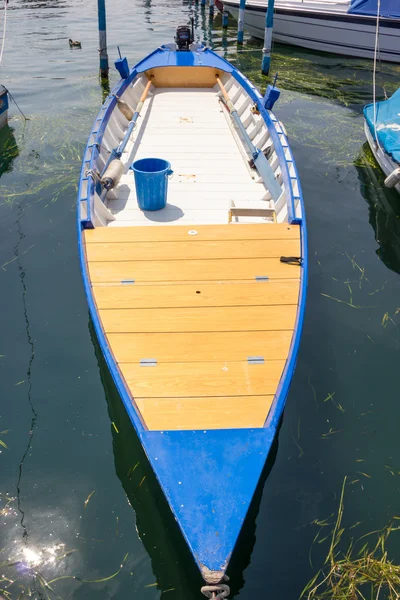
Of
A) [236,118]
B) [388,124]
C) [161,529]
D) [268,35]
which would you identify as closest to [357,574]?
[161,529]

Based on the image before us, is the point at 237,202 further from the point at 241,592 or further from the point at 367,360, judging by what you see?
the point at 241,592

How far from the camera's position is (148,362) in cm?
401

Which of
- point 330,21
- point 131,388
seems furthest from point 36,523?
point 330,21

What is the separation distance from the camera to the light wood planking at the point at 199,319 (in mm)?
4340

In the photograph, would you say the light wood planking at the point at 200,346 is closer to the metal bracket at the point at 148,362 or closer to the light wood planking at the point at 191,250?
the metal bracket at the point at 148,362

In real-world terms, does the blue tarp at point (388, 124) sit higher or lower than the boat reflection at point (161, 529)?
higher

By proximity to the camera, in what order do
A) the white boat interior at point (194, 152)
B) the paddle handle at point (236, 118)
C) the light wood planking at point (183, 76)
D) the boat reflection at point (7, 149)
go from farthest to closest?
the light wood planking at point (183, 76)
the boat reflection at point (7, 149)
the paddle handle at point (236, 118)
the white boat interior at point (194, 152)

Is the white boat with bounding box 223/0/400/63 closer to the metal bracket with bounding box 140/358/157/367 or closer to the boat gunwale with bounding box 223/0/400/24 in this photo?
the boat gunwale with bounding box 223/0/400/24

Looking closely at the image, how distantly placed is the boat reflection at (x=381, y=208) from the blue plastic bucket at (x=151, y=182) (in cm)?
402

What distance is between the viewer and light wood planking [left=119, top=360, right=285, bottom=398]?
12.3 ft

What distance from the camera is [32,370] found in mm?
5348

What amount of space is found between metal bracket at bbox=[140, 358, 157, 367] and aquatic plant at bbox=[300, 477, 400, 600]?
2.24m

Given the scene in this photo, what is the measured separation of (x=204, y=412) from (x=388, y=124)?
877 cm

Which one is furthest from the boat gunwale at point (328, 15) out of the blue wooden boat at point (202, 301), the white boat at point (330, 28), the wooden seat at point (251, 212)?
the wooden seat at point (251, 212)
